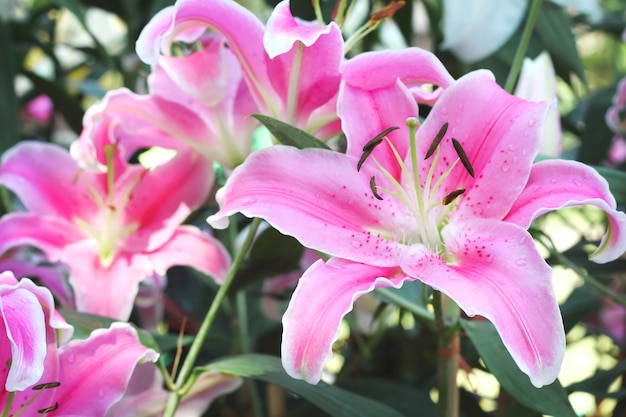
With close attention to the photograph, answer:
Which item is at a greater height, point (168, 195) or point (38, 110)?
point (168, 195)

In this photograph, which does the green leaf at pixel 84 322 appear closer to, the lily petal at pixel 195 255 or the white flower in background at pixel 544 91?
the lily petal at pixel 195 255

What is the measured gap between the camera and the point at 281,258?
20.7 inches

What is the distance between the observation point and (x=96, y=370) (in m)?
0.40

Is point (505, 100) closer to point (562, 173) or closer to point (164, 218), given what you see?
point (562, 173)

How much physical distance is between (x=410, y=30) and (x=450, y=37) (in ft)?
0.80

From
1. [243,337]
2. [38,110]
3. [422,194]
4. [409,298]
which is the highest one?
[422,194]

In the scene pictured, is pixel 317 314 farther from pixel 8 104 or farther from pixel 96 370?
pixel 8 104

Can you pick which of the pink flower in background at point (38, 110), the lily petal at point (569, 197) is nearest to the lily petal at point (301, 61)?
the lily petal at point (569, 197)

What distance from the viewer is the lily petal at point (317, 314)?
33 centimetres

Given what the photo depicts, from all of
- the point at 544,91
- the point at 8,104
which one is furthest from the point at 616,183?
the point at 8,104

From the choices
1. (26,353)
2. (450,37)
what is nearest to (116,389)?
(26,353)

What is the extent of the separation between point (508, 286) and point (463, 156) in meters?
0.07

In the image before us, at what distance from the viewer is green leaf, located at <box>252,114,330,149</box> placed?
1.24ft

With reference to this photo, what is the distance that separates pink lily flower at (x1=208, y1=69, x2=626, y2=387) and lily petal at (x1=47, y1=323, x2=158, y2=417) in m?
0.09
